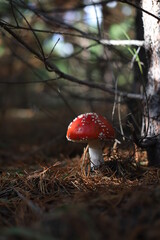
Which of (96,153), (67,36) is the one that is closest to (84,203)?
(96,153)

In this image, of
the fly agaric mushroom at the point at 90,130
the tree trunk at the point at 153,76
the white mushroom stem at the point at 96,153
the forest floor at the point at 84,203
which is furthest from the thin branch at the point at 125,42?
the forest floor at the point at 84,203

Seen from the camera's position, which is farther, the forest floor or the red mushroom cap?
the red mushroom cap

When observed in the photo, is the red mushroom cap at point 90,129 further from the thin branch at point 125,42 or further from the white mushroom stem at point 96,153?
the thin branch at point 125,42

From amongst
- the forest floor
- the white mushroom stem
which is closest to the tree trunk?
the forest floor

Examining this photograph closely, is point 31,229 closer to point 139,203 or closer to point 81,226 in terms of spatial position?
point 81,226

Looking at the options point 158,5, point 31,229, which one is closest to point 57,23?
point 158,5

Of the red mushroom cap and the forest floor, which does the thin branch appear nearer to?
the red mushroom cap
